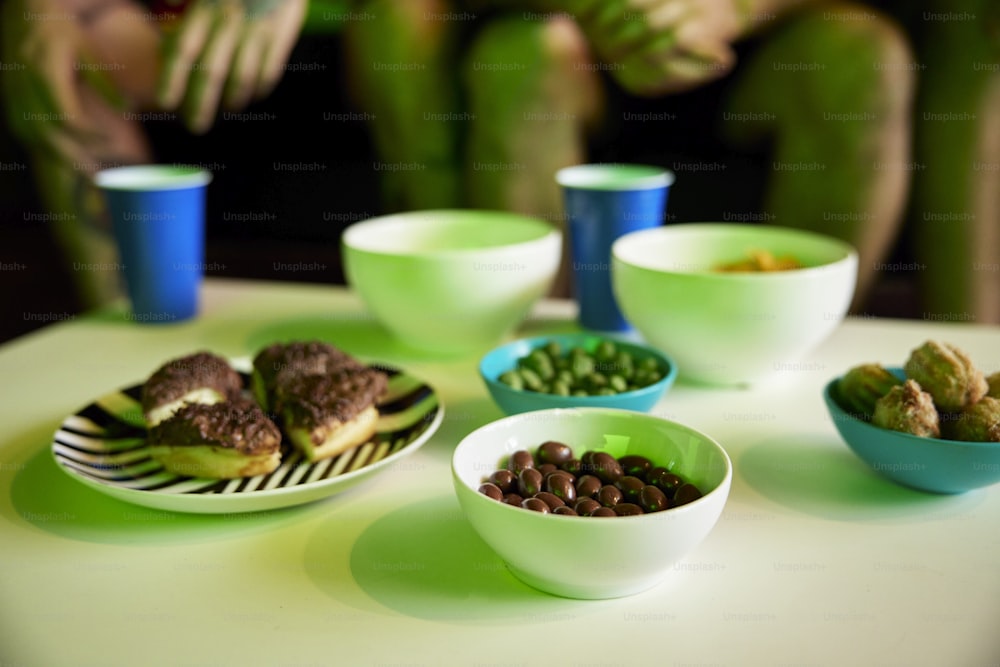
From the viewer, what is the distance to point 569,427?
0.62 meters

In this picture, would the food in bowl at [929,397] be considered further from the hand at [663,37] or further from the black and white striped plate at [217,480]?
the hand at [663,37]

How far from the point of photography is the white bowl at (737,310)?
0.77 m

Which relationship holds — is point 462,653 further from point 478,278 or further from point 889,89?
point 889,89

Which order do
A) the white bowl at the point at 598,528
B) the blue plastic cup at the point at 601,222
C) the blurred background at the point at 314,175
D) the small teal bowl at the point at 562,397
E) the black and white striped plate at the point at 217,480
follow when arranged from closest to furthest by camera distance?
the white bowl at the point at 598,528 < the black and white striped plate at the point at 217,480 < the small teal bowl at the point at 562,397 < the blue plastic cup at the point at 601,222 < the blurred background at the point at 314,175

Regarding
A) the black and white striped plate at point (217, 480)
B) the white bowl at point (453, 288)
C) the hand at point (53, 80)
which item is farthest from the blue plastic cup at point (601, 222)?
the hand at point (53, 80)

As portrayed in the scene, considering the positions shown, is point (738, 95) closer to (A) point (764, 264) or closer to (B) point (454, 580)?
(A) point (764, 264)

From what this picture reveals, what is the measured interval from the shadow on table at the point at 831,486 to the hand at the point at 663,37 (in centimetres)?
72

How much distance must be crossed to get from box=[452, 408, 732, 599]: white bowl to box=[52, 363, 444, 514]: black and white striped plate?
0.30 feet

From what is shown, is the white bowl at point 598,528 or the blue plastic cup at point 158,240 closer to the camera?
the white bowl at point 598,528

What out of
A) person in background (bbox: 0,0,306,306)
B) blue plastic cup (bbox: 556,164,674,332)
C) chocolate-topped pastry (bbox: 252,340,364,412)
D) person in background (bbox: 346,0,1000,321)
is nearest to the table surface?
chocolate-topped pastry (bbox: 252,340,364,412)

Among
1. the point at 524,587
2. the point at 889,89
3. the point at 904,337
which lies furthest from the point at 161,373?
the point at 889,89

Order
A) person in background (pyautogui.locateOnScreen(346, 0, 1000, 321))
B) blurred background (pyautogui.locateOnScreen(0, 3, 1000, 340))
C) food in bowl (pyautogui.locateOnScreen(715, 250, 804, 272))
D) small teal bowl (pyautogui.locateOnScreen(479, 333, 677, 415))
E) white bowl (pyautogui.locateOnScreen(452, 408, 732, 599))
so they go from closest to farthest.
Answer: white bowl (pyautogui.locateOnScreen(452, 408, 732, 599)) < small teal bowl (pyautogui.locateOnScreen(479, 333, 677, 415)) < food in bowl (pyautogui.locateOnScreen(715, 250, 804, 272)) < person in background (pyautogui.locateOnScreen(346, 0, 1000, 321)) < blurred background (pyautogui.locateOnScreen(0, 3, 1000, 340))

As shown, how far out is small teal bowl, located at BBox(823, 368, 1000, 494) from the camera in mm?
594

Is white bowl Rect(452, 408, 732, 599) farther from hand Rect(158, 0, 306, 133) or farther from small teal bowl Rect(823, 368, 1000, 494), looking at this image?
hand Rect(158, 0, 306, 133)
